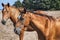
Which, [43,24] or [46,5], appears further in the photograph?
[46,5]

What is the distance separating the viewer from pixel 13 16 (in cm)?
768

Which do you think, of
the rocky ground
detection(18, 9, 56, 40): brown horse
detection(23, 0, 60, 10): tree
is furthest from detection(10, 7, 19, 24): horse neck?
detection(23, 0, 60, 10): tree

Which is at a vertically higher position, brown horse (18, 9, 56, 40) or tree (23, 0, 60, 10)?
brown horse (18, 9, 56, 40)

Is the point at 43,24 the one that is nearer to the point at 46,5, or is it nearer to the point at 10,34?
the point at 10,34

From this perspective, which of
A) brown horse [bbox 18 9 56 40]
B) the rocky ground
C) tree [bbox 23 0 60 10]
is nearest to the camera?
brown horse [bbox 18 9 56 40]

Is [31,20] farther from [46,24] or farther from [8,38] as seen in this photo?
[8,38]

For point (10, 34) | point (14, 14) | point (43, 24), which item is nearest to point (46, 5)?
point (10, 34)

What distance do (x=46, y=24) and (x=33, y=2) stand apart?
142ft

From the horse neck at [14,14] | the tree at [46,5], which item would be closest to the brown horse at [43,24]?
the horse neck at [14,14]

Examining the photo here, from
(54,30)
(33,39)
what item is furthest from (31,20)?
(33,39)

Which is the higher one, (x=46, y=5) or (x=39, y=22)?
(x=39, y=22)

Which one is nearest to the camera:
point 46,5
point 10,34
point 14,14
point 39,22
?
point 39,22

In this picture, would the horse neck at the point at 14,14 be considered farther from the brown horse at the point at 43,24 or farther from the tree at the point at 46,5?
the tree at the point at 46,5

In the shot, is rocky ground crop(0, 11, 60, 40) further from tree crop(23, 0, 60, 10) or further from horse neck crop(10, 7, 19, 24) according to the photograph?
tree crop(23, 0, 60, 10)
